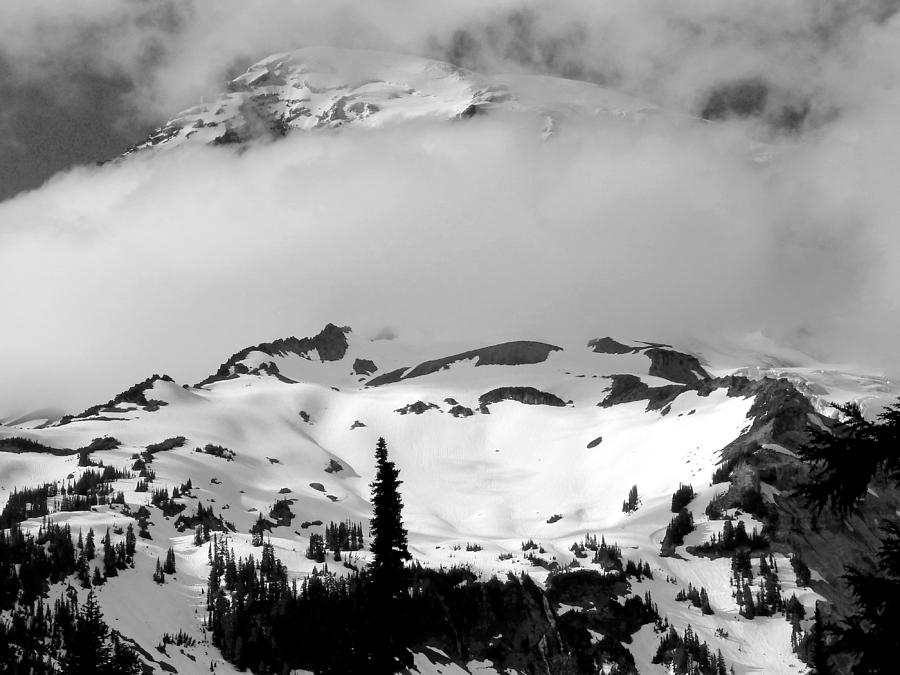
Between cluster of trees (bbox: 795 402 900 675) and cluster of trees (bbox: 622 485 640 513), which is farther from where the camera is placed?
cluster of trees (bbox: 622 485 640 513)

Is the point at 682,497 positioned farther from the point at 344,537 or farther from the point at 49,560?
the point at 49,560

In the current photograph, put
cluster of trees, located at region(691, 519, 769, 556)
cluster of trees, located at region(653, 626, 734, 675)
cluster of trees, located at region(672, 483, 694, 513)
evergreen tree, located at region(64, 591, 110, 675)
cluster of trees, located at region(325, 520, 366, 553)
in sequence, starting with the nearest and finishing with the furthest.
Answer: evergreen tree, located at region(64, 591, 110, 675) < cluster of trees, located at region(653, 626, 734, 675) < cluster of trees, located at region(325, 520, 366, 553) < cluster of trees, located at region(691, 519, 769, 556) < cluster of trees, located at region(672, 483, 694, 513)

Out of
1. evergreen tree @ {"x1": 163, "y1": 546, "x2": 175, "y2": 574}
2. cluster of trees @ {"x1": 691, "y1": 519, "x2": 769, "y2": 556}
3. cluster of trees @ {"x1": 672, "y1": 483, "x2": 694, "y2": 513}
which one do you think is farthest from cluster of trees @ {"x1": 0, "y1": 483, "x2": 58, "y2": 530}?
cluster of trees @ {"x1": 672, "y1": 483, "x2": 694, "y2": 513}

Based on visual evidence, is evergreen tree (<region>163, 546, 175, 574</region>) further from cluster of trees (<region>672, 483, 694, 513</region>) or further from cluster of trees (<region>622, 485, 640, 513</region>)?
cluster of trees (<region>622, 485, 640, 513</region>)

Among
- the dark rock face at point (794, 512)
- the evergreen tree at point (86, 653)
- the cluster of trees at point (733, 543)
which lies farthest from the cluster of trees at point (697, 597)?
the evergreen tree at point (86, 653)

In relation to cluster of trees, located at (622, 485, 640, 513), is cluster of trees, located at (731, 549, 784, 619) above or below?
below

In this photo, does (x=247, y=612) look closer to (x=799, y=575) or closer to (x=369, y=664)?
(x=369, y=664)

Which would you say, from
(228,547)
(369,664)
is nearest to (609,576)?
(228,547)

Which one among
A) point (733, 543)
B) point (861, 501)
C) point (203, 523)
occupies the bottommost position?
point (733, 543)

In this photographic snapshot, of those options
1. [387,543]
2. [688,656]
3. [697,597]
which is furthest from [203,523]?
[387,543]

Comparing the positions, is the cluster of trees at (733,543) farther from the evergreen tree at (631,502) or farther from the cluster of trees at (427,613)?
the evergreen tree at (631,502)
